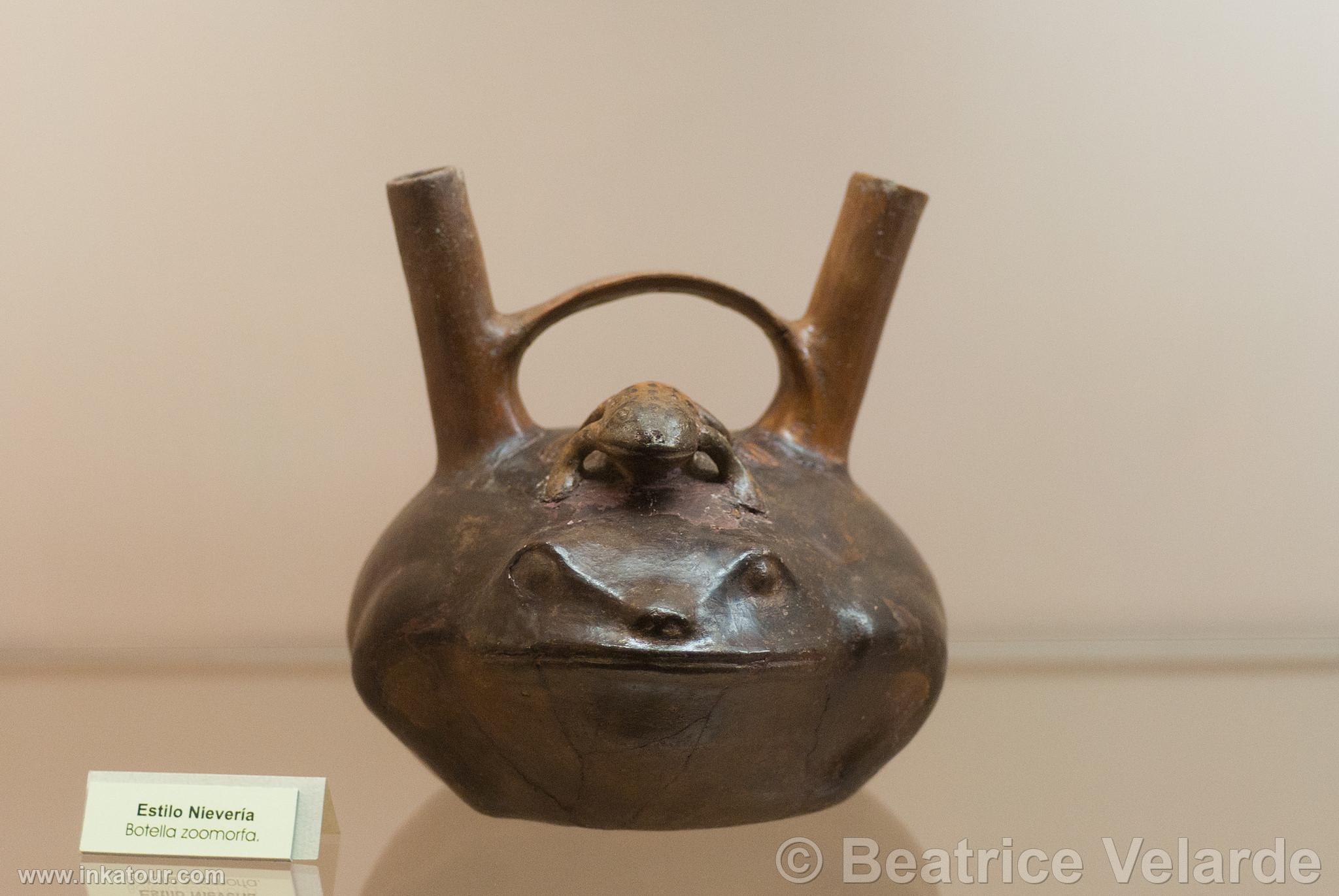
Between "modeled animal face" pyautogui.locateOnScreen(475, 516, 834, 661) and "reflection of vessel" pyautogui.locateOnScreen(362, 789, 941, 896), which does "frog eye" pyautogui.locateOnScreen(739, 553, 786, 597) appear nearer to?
"modeled animal face" pyautogui.locateOnScreen(475, 516, 834, 661)

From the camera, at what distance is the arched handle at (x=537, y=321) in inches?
48.2

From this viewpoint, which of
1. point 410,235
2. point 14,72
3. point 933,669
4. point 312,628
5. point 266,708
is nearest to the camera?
point 933,669

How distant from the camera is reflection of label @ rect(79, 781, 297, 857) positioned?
1094 mm

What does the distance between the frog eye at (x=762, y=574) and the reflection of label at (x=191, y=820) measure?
1.34 ft

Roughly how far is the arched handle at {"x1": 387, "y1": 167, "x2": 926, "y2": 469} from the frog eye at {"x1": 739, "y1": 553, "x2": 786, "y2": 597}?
0.26m

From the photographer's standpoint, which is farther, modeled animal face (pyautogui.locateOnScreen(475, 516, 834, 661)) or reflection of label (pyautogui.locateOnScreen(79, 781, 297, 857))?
reflection of label (pyautogui.locateOnScreen(79, 781, 297, 857))

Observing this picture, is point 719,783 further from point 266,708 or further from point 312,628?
point 312,628

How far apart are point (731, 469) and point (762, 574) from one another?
0.12 m

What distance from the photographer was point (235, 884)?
1.09 m

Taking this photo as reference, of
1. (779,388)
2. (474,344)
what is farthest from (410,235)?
(779,388)

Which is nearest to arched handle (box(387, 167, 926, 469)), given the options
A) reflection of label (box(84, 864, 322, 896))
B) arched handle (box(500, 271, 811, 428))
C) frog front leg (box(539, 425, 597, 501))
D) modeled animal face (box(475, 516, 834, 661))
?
arched handle (box(500, 271, 811, 428))

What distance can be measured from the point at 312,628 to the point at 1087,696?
39.0 inches

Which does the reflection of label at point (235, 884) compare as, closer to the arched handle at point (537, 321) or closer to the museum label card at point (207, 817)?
the museum label card at point (207, 817)

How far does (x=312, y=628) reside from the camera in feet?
6.12
